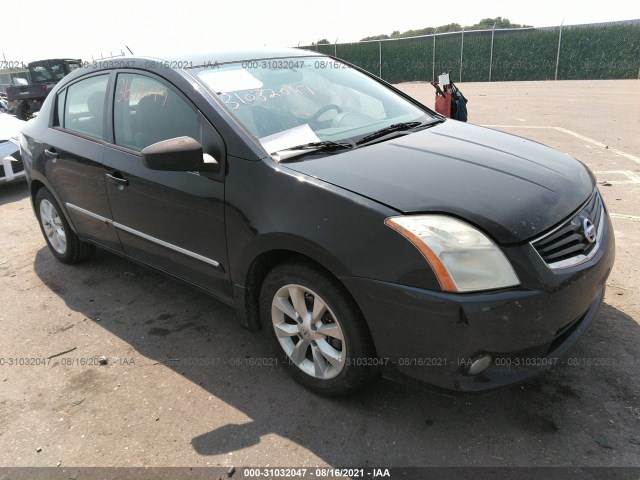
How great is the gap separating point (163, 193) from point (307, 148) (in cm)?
93

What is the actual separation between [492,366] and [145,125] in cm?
243

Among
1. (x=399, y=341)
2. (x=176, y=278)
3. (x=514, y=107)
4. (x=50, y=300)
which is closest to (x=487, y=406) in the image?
(x=399, y=341)

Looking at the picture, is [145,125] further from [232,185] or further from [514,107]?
[514,107]

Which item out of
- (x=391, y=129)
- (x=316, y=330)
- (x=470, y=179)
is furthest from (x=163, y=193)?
(x=470, y=179)

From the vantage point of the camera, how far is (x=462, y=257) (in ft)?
6.38

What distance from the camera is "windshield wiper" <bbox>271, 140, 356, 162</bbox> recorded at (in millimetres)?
2486

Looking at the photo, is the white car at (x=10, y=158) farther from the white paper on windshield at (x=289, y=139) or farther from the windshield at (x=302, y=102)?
the white paper on windshield at (x=289, y=139)

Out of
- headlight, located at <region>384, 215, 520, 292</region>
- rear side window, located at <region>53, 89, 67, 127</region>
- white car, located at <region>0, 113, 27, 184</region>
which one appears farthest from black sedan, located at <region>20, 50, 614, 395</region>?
white car, located at <region>0, 113, 27, 184</region>

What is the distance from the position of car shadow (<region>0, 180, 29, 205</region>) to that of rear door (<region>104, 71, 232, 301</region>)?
464 centimetres

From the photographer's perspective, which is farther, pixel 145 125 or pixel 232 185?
pixel 145 125

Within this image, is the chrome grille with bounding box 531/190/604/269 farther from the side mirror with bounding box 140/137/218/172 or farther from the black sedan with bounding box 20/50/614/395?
the side mirror with bounding box 140/137/218/172

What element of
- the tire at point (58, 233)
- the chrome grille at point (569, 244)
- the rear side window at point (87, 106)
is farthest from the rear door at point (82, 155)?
the chrome grille at point (569, 244)

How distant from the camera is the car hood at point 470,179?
6.74 feet

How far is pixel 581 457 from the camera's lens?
209cm
